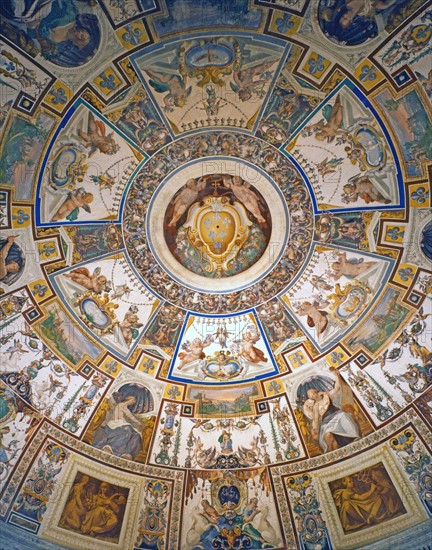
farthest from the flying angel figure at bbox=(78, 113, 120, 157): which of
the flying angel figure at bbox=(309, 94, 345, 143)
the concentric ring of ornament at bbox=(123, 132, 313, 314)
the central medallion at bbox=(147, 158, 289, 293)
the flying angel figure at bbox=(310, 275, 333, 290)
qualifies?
the flying angel figure at bbox=(310, 275, 333, 290)

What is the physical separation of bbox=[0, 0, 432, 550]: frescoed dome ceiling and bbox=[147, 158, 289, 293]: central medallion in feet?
0.19

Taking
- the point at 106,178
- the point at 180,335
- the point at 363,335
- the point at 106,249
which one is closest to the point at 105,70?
the point at 106,178

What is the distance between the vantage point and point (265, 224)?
63.7 feet

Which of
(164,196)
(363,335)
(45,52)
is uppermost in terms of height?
(164,196)

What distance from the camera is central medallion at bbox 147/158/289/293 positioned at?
18.9 m

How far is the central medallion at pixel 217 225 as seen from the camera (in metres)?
18.9

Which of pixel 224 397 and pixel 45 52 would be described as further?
pixel 224 397

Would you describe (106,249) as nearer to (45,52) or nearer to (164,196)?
(164,196)

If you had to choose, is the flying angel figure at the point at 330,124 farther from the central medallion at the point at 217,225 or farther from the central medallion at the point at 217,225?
the central medallion at the point at 217,225

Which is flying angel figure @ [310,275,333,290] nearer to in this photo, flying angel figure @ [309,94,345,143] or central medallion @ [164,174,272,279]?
central medallion @ [164,174,272,279]

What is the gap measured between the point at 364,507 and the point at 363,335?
444 centimetres

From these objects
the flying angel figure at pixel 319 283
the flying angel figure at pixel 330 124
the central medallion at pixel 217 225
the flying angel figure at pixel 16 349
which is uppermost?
the central medallion at pixel 217 225

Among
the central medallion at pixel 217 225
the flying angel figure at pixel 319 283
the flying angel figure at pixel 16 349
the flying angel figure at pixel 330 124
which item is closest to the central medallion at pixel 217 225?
the central medallion at pixel 217 225

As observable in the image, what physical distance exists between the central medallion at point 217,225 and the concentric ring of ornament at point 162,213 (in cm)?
62
